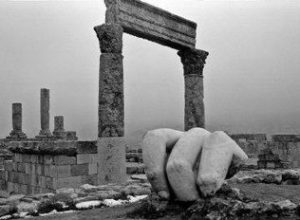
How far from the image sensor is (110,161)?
10945 mm

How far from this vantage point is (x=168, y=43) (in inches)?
573

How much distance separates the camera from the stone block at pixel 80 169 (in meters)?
10.8

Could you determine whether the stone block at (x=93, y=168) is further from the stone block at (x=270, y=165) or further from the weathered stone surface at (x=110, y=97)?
the stone block at (x=270, y=165)

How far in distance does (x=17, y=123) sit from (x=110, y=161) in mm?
19804

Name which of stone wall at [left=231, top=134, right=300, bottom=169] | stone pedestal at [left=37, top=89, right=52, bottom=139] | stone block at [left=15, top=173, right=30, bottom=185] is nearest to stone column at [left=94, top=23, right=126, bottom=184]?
stone block at [left=15, top=173, right=30, bottom=185]

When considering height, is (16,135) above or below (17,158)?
below

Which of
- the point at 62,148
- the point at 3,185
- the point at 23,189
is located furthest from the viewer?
the point at 3,185

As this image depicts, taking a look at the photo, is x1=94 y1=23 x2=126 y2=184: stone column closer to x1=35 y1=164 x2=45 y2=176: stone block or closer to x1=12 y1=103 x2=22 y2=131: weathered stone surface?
x1=35 y1=164 x2=45 y2=176: stone block

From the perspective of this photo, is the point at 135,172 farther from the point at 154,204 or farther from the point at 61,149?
the point at 154,204

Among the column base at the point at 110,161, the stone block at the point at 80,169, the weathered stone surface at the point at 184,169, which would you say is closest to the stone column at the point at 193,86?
the column base at the point at 110,161

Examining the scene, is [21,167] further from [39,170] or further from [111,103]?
[111,103]

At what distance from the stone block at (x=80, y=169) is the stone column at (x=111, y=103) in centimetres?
→ 35

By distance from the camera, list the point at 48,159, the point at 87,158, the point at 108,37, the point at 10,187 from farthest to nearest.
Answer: the point at 10,187
the point at 108,37
the point at 87,158
the point at 48,159

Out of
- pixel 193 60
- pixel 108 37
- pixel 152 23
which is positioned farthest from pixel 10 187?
pixel 193 60
